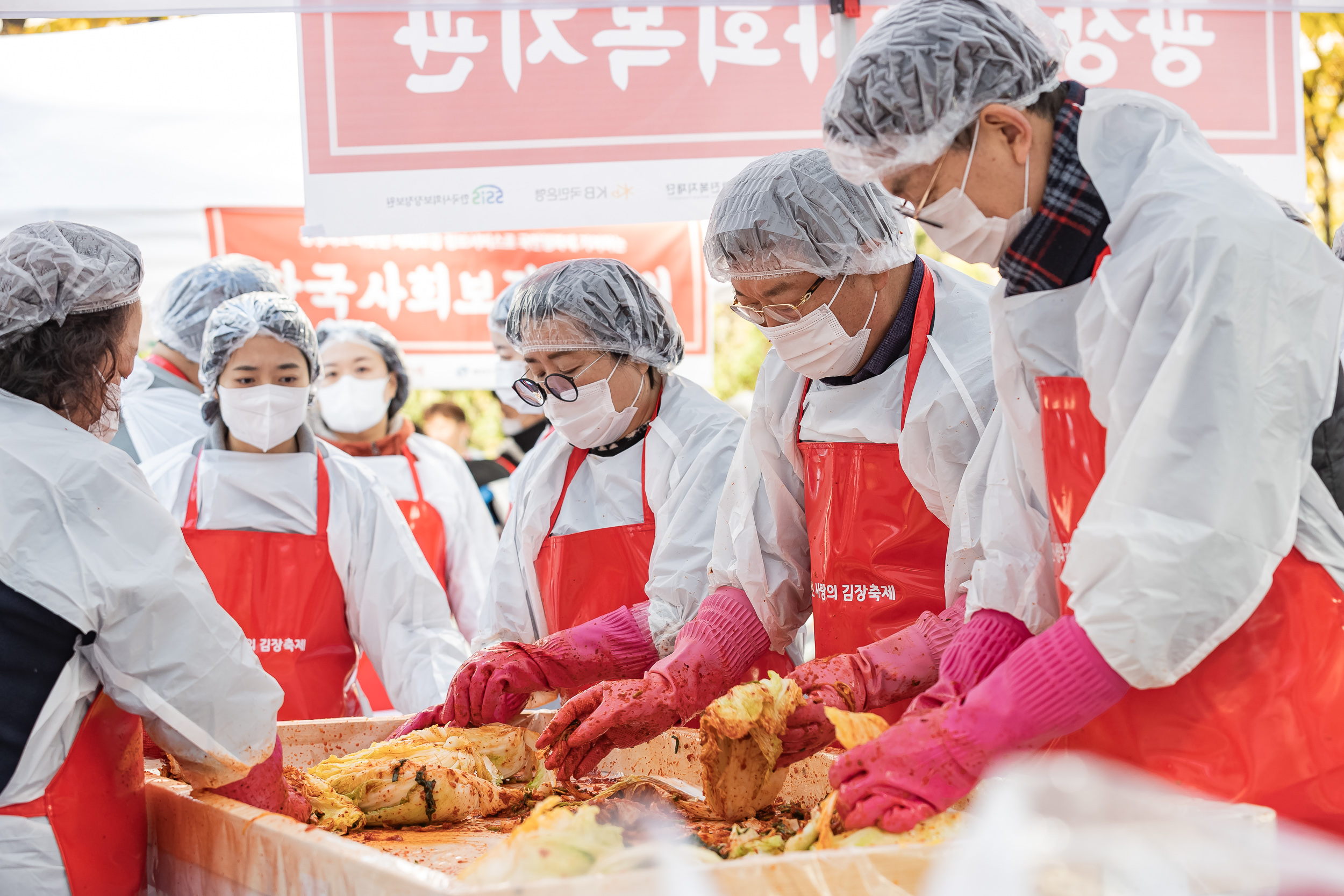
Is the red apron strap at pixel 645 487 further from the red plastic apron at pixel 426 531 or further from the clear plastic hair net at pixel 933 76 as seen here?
the red plastic apron at pixel 426 531

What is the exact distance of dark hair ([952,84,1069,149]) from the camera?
1.82 metres

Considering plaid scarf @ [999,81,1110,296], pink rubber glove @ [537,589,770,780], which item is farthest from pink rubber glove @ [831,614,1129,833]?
pink rubber glove @ [537,589,770,780]

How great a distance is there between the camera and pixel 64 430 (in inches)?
77.5

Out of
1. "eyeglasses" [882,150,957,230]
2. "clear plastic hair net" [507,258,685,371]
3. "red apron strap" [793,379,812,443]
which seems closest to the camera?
"eyeglasses" [882,150,957,230]

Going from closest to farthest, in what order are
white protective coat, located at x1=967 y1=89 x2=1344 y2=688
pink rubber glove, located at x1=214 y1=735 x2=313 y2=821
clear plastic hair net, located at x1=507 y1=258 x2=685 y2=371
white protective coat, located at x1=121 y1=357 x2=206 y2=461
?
white protective coat, located at x1=967 y1=89 x2=1344 y2=688, pink rubber glove, located at x1=214 y1=735 x2=313 y2=821, clear plastic hair net, located at x1=507 y1=258 x2=685 y2=371, white protective coat, located at x1=121 y1=357 x2=206 y2=461

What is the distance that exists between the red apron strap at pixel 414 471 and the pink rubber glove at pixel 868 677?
308 centimetres

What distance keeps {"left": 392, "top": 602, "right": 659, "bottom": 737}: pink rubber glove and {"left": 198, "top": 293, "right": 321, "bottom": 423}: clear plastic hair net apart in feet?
4.80

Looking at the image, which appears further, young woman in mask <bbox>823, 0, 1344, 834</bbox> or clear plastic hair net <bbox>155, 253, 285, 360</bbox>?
clear plastic hair net <bbox>155, 253, 285, 360</bbox>

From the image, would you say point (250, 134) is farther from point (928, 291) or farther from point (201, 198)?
point (928, 291)

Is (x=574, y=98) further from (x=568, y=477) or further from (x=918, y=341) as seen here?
(x=918, y=341)

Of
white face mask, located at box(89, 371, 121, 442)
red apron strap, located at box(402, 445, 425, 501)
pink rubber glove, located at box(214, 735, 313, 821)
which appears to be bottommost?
red apron strap, located at box(402, 445, 425, 501)

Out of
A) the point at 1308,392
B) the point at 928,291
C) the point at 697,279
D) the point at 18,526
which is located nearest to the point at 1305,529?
the point at 1308,392

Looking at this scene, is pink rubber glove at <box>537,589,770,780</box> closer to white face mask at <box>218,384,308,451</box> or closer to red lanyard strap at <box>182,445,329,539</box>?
red lanyard strap at <box>182,445,329,539</box>

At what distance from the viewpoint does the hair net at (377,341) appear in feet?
17.5
